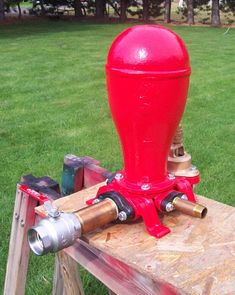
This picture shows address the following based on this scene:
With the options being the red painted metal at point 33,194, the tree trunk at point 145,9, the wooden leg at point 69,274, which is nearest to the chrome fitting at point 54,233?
the red painted metal at point 33,194

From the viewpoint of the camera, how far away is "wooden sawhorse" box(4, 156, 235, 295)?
123 cm

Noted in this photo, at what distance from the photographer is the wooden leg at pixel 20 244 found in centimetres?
178

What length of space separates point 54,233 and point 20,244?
0.59 metres

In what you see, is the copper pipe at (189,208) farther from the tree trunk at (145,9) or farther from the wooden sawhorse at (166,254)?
the tree trunk at (145,9)

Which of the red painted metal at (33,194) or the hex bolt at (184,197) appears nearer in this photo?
the hex bolt at (184,197)

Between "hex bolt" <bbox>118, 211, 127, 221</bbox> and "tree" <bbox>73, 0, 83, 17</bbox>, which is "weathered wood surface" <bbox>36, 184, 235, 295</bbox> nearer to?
"hex bolt" <bbox>118, 211, 127, 221</bbox>

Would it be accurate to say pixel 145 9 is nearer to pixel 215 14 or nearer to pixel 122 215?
pixel 215 14

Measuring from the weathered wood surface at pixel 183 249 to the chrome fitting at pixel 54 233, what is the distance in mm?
97

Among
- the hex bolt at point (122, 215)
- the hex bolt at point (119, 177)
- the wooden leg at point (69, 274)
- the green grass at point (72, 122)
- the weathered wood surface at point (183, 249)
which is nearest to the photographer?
the weathered wood surface at point (183, 249)

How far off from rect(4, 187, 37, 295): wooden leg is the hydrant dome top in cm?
65

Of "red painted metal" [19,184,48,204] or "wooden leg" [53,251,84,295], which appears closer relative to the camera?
"red painted metal" [19,184,48,204]

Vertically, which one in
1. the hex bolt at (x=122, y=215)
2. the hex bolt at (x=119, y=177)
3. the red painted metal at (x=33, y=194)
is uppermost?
the hex bolt at (x=119, y=177)

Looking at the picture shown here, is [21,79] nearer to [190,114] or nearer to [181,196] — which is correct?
[190,114]

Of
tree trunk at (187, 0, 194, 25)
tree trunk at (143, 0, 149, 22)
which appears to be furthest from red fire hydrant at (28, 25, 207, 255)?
tree trunk at (143, 0, 149, 22)
